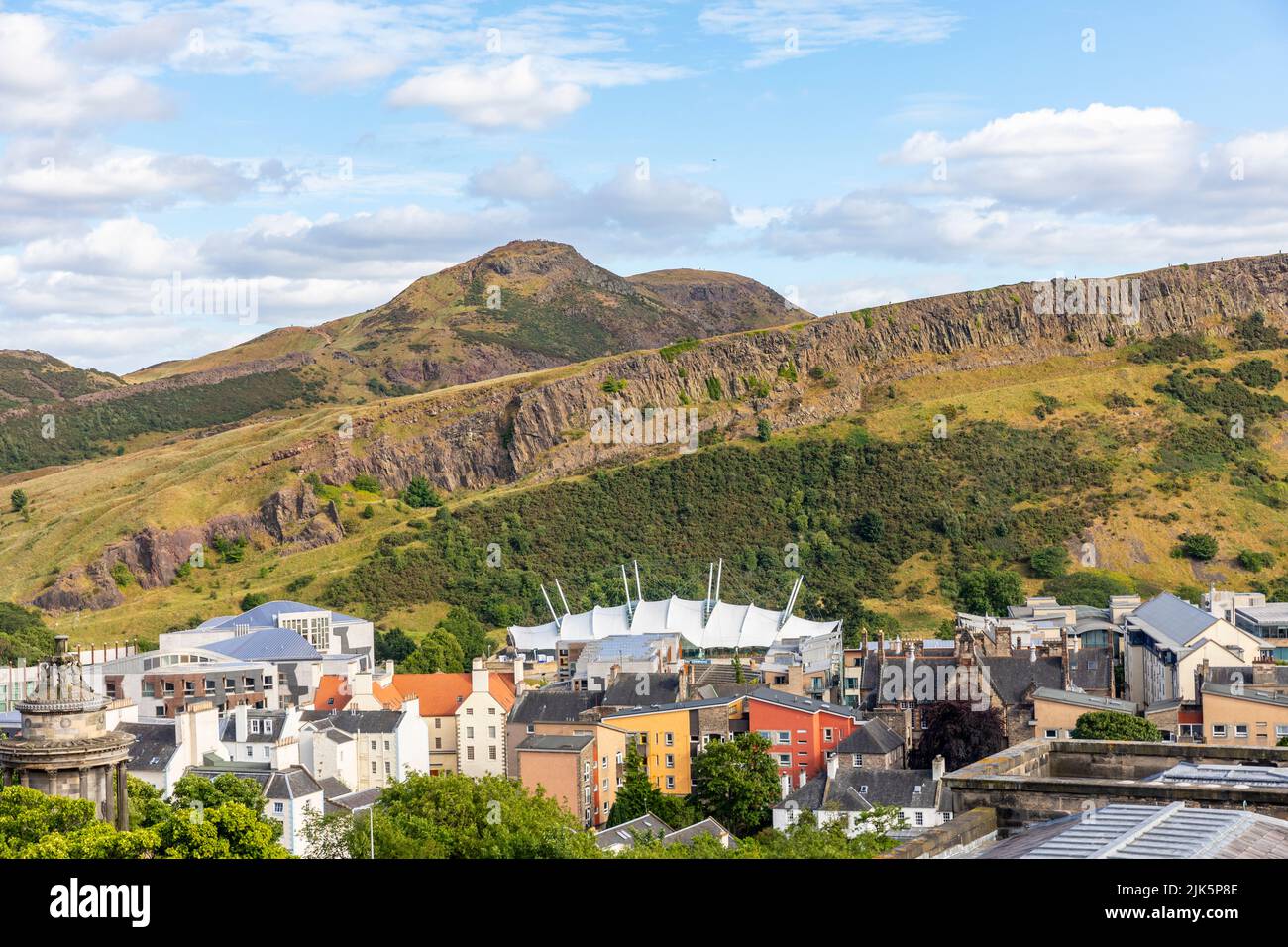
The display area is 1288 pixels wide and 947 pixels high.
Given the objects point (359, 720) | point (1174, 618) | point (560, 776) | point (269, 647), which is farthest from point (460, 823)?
point (1174, 618)

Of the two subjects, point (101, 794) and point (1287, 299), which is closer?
point (101, 794)

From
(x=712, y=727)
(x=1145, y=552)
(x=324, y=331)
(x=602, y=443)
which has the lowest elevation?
(x=712, y=727)

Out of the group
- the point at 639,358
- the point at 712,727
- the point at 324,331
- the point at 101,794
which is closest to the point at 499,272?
the point at 324,331

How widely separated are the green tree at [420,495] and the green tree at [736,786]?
65.4 m

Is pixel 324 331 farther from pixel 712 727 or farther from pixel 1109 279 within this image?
pixel 712 727

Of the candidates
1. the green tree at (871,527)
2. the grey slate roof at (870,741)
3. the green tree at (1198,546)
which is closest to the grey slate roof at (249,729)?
the grey slate roof at (870,741)

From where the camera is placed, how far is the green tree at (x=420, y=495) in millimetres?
107125

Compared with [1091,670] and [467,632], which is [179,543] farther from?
[1091,670]

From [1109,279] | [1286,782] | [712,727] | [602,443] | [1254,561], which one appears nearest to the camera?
[1286,782]

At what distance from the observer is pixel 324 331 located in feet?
629

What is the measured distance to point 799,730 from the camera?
46.7m

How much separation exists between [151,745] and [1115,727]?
25.7 m

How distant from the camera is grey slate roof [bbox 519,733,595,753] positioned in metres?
43.3
